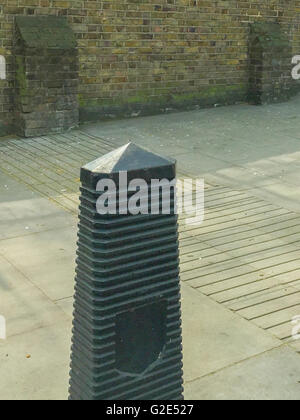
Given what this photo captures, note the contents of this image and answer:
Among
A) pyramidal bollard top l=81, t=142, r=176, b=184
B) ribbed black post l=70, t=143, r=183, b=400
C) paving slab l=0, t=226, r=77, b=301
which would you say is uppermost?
pyramidal bollard top l=81, t=142, r=176, b=184

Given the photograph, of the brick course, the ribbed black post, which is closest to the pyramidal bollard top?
the ribbed black post

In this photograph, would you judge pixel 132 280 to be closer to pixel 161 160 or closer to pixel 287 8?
pixel 161 160

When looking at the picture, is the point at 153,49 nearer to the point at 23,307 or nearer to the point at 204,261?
the point at 204,261

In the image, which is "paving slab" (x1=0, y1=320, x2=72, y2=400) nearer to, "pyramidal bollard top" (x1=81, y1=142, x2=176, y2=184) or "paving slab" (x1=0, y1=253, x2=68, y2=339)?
"paving slab" (x1=0, y1=253, x2=68, y2=339)

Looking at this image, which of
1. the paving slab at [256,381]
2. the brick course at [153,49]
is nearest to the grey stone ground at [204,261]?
the paving slab at [256,381]

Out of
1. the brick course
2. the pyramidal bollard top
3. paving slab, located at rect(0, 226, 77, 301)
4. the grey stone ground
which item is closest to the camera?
the pyramidal bollard top

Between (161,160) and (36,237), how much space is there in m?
4.04

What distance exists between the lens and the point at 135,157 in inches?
128

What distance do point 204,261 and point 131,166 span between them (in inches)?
134

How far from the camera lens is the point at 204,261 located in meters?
6.46

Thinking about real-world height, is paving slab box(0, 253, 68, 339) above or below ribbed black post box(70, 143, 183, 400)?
below

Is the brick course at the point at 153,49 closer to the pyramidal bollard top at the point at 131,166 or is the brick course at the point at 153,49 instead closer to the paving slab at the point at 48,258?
the paving slab at the point at 48,258

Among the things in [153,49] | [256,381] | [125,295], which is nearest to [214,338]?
[256,381]

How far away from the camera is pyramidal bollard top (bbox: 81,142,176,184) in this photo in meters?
3.16
